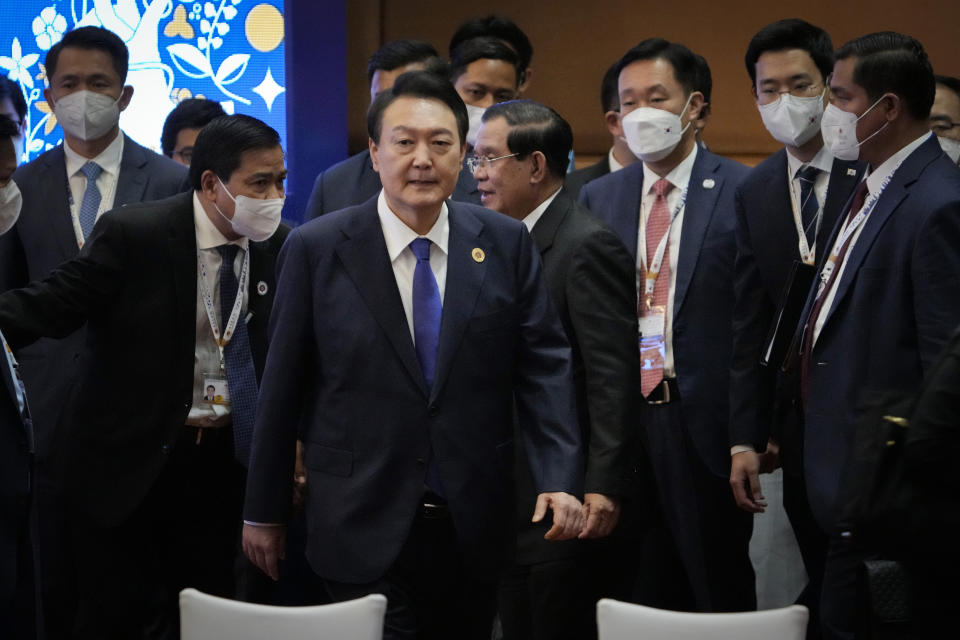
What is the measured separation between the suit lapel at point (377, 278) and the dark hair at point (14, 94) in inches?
107

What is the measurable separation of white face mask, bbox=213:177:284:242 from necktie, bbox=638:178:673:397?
119 cm

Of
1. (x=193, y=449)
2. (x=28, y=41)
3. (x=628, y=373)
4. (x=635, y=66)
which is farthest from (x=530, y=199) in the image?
(x=28, y=41)

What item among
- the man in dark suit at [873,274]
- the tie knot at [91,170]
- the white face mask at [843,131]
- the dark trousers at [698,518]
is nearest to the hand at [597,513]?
the man in dark suit at [873,274]

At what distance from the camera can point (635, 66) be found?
4469 mm

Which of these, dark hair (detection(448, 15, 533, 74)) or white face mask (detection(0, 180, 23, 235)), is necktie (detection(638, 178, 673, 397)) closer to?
dark hair (detection(448, 15, 533, 74))

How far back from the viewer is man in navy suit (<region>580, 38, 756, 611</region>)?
393 cm

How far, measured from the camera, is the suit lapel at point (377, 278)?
9.55 feet

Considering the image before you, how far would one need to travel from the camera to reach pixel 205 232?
3689 mm

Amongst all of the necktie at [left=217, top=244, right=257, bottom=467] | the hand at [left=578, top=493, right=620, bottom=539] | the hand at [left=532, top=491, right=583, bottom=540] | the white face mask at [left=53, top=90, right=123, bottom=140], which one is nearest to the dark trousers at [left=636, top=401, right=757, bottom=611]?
the hand at [left=578, top=493, right=620, bottom=539]

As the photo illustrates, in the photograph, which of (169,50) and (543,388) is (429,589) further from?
(169,50)

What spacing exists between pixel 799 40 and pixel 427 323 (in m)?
1.93

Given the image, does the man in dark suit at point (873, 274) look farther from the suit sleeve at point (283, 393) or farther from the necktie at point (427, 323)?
the suit sleeve at point (283, 393)

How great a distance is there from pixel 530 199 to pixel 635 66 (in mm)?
951

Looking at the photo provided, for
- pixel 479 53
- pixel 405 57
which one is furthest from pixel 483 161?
pixel 479 53
